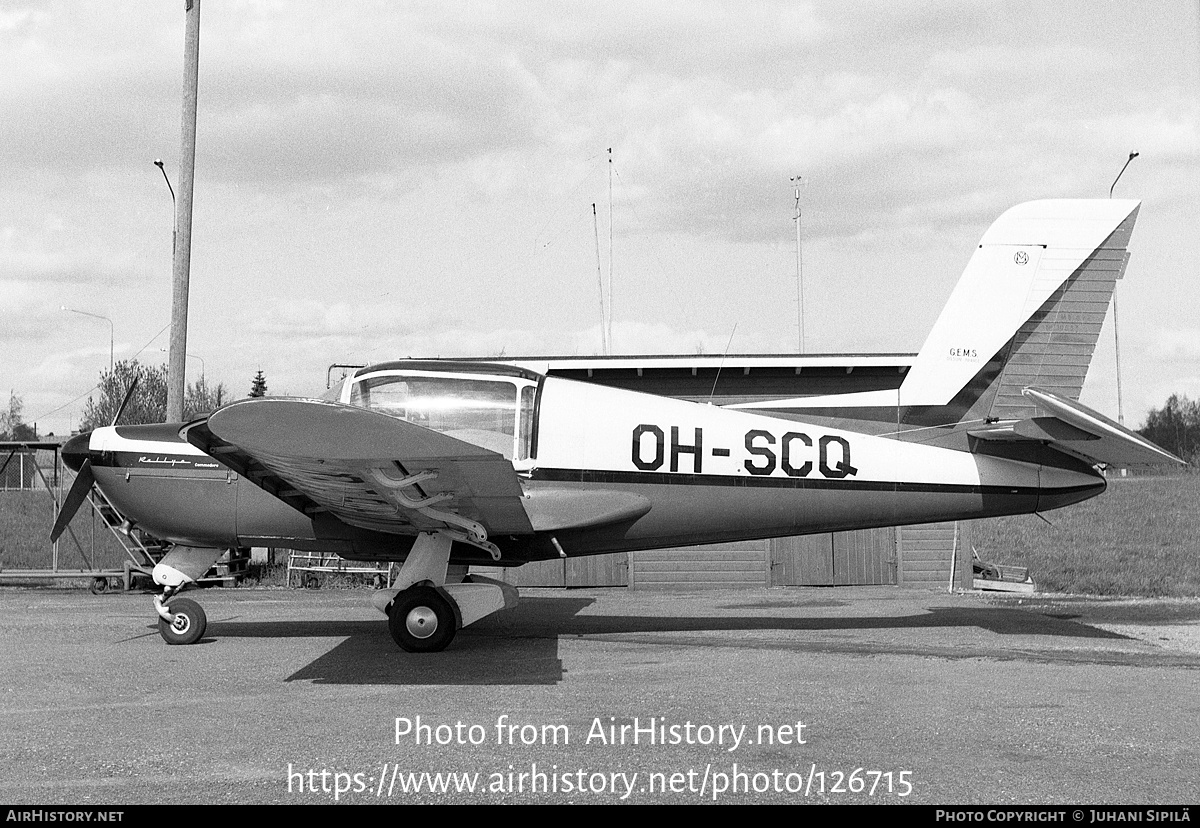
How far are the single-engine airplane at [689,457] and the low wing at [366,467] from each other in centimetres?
5

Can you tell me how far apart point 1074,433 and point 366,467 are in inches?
239

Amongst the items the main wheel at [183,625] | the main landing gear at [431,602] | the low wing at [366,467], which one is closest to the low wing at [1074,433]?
the low wing at [366,467]

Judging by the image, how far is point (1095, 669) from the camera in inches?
320

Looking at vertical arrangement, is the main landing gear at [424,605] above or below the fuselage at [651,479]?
below

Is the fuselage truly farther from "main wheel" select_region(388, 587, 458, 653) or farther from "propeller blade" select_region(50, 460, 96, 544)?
"main wheel" select_region(388, 587, 458, 653)

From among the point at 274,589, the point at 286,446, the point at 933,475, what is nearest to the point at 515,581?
the point at 274,589

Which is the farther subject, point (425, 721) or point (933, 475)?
point (933, 475)

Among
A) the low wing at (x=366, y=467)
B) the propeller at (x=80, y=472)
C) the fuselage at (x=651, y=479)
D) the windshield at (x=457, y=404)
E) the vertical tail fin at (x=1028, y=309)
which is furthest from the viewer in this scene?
the propeller at (x=80, y=472)

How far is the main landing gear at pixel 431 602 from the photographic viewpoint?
8.98m

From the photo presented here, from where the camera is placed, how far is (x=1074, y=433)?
30.9 ft

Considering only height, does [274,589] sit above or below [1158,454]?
below

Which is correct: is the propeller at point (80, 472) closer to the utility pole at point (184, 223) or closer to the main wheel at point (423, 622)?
the main wheel at point (423, 622)

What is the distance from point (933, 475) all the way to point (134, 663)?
22.7 ft

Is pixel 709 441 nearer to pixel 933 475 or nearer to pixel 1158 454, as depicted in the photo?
pixel 933 475
